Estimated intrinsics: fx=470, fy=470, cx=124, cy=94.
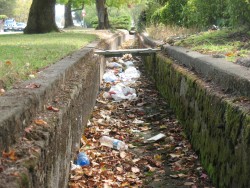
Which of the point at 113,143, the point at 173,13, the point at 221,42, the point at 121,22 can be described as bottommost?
the point at 113,143

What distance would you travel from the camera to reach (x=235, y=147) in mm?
4051

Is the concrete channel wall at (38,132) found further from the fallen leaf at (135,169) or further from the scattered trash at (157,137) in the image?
the scattered trash at (157,137)

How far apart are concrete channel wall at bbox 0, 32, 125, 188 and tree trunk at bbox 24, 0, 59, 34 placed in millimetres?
13292

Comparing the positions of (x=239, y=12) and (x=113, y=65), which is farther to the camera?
(x=113, y=65)

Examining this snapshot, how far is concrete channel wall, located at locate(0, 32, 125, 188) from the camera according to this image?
2.64 meters

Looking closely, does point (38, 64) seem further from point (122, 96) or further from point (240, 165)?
point (122, 96)

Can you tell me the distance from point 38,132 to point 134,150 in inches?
132

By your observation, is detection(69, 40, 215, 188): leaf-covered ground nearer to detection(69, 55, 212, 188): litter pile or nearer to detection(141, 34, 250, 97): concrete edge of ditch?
detection(69, 55, 212, 188): litter pile

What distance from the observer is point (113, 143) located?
6.45 meters

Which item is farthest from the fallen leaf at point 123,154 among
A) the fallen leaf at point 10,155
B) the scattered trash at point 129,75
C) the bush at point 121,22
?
the bush at point 121,22

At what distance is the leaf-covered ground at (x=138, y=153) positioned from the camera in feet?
16.9

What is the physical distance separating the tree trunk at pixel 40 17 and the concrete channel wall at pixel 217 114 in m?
11.4

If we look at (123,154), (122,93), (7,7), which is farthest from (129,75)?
(7,7)

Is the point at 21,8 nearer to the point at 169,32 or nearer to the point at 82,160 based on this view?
the point at 169,32
